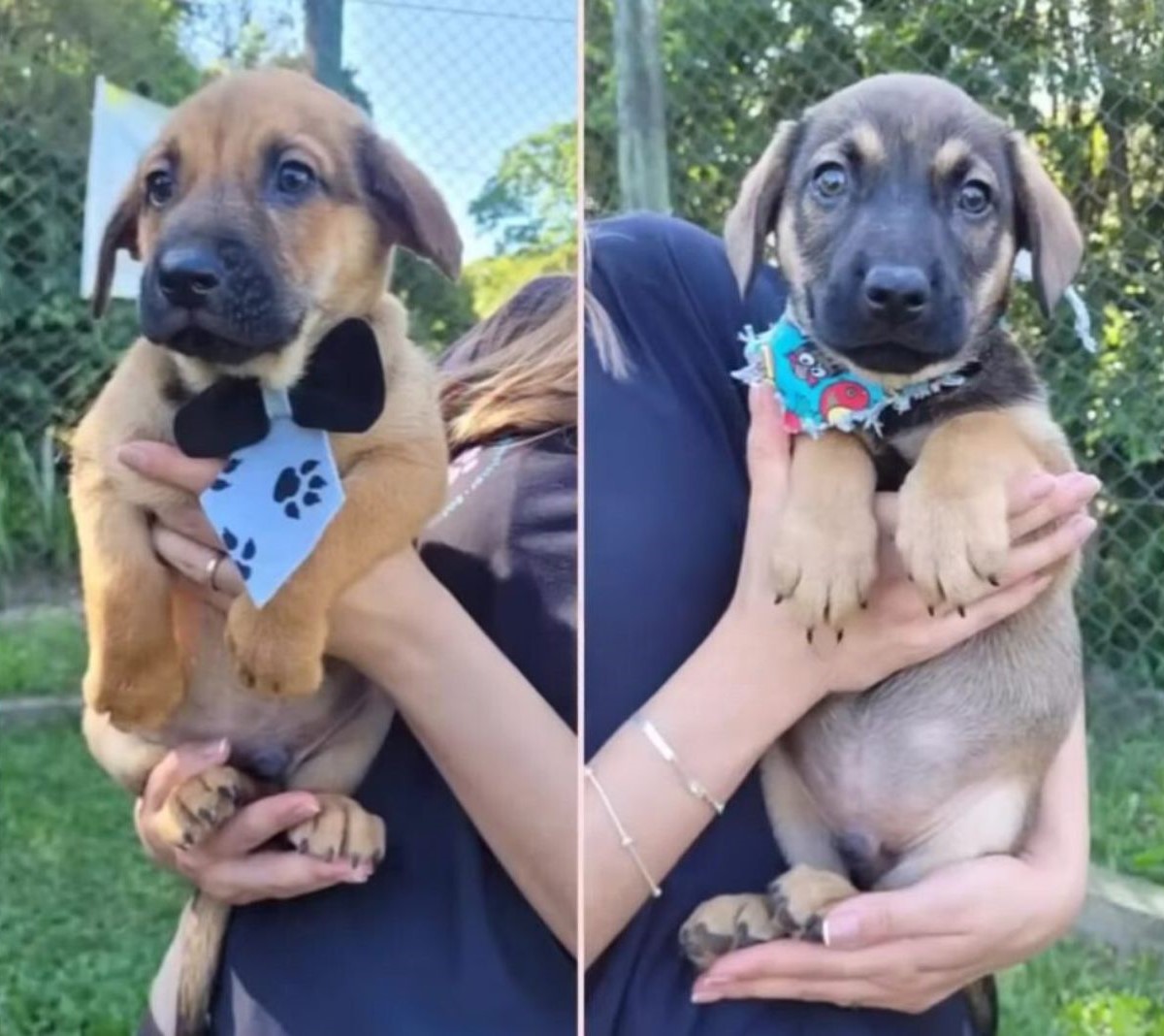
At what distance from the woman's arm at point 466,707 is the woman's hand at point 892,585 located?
0.20 metres

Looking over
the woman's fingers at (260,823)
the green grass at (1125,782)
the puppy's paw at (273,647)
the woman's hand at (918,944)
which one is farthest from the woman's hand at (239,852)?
the green grass at (1125,782)

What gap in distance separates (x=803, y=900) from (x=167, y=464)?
0.61 metres

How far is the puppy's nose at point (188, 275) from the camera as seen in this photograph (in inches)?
48.2

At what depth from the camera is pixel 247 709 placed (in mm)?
1360

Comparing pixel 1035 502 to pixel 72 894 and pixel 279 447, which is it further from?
pixel 72 894

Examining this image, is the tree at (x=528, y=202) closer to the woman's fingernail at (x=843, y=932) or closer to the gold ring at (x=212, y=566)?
the gold ring at (x=212, y=566)

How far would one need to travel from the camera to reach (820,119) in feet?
4.78

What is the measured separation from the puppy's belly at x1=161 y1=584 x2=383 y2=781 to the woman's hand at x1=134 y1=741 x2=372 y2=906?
0.02 meters

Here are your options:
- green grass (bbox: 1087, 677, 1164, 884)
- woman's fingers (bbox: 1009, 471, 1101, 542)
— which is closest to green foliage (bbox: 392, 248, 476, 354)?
woman's fingers (bbox: 1009, 471, 1101, 542)

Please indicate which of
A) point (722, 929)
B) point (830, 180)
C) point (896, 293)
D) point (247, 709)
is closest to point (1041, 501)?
point (896, 293)

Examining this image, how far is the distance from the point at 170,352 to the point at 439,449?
24 centimetres

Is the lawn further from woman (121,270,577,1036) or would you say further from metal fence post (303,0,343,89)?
metal fence post (303,0,343,89)

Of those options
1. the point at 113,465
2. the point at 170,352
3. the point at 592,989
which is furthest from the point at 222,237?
the point at 592,989

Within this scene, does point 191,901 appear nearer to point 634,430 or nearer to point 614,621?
point 614,621
